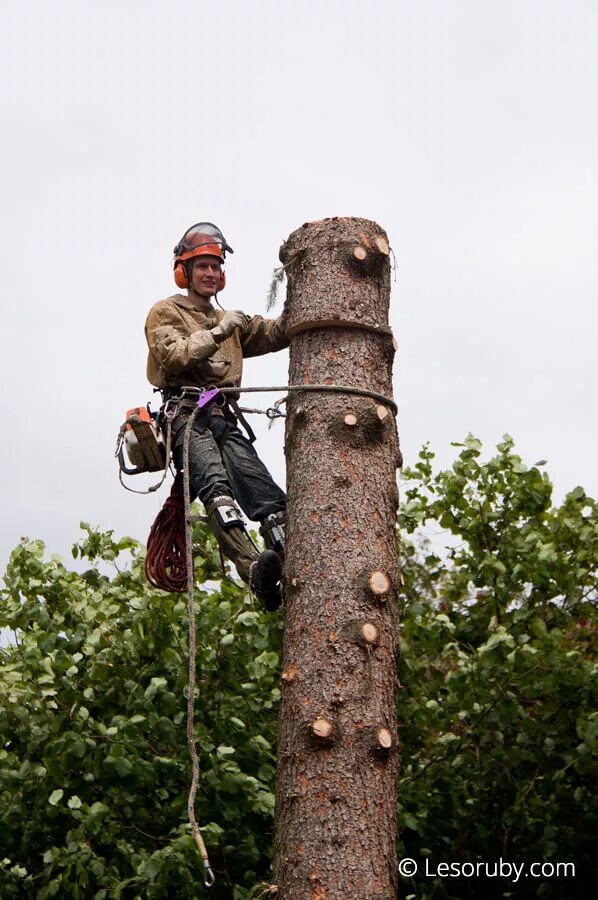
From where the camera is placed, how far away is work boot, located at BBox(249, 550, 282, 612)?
488 cm

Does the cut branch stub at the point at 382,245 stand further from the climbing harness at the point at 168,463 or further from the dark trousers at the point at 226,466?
the dark trousers at the point at 226,466

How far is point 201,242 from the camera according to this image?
5914 millimetres

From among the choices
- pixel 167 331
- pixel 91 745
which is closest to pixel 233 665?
pixel 91 745

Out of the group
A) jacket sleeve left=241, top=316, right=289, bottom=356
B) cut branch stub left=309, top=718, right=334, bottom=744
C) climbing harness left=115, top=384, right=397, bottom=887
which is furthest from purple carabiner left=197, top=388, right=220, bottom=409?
cut branch stub left=309, top=718, right=334, bottom=744

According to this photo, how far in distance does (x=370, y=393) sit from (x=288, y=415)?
1.05 ft

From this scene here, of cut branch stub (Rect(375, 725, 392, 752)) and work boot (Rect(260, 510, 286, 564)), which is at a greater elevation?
work boot (Rect(260, 510, 286, 564))

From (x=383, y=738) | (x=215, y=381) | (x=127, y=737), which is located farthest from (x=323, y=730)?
(x=127, y=737)

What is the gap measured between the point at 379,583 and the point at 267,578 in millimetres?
668

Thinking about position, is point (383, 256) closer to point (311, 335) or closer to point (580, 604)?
point (311, 335)

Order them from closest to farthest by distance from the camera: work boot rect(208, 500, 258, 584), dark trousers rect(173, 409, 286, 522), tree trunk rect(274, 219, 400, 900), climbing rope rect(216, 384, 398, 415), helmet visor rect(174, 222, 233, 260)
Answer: tree trunk rect(274, 219, 400, 900) < climbing rope rect(216, 384, 398, 415) < work boot rect(208, 500, 258, 584) < dark trousers rect(173, 409, 286, 522) < helmet visor rect(174, 222, 233, 260)

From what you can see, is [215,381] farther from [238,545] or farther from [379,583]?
[379,583]

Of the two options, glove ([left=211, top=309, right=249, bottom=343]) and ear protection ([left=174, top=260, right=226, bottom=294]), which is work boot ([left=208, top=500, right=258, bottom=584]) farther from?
ear protection ([left=174, top=260, right=226, bottom=294])

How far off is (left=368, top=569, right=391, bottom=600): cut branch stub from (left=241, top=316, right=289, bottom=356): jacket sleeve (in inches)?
67.7

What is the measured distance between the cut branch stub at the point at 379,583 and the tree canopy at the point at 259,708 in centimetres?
250
